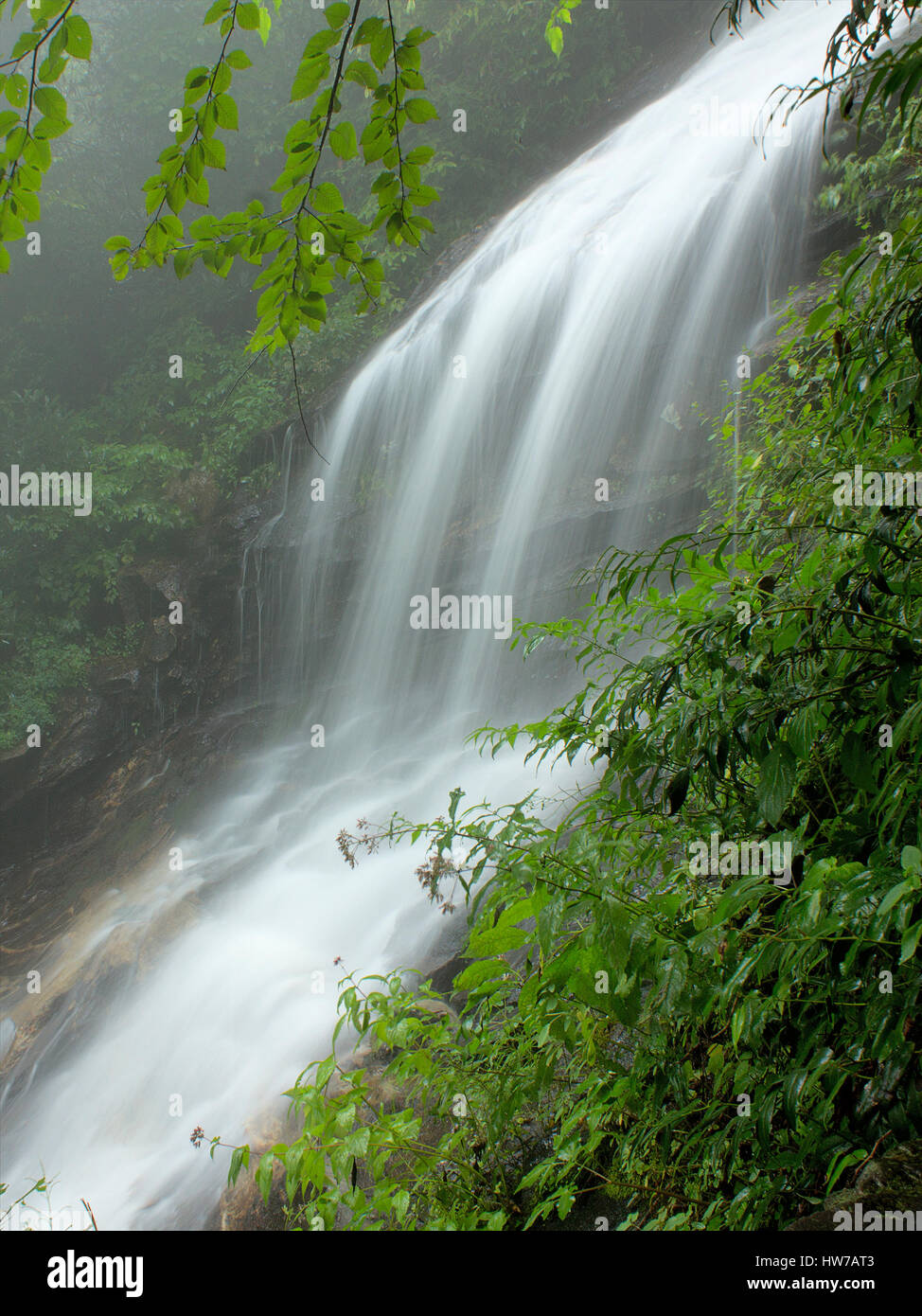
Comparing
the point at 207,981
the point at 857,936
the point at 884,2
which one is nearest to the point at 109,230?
the point at 207,981

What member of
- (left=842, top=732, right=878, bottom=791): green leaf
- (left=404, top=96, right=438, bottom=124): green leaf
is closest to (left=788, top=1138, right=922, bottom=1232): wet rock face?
(left=842, top=732, right=878, bottom=791): green leaf

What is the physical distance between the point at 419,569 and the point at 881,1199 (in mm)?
7862

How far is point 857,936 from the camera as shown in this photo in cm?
99

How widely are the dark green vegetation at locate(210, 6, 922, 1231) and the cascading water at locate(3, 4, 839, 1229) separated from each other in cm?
325

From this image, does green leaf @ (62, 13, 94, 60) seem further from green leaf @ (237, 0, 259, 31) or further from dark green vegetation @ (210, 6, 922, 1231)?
dark green vegetation @ (210, 6, 922, 1231)

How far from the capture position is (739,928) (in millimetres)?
1547

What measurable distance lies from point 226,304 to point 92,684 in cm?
770

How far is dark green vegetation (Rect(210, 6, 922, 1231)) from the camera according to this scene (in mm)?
1095

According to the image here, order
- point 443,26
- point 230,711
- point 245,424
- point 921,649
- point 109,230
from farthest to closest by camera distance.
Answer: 1. point 109,230
2. point 443,26
3. point 245,424
4. point 230,711
5. point 921,649

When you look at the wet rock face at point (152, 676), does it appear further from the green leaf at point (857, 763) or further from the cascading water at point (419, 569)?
the green leaf at point (857, 763)

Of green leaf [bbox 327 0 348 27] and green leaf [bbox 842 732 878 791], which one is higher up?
green leaf [bbox 327 0 348 27]

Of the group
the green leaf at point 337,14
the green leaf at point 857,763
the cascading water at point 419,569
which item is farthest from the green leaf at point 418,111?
the cascading water at point 419,569

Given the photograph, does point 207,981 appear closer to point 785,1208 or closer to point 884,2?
point 785,1208

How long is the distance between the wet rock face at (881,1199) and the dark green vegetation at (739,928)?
0.15 ft
